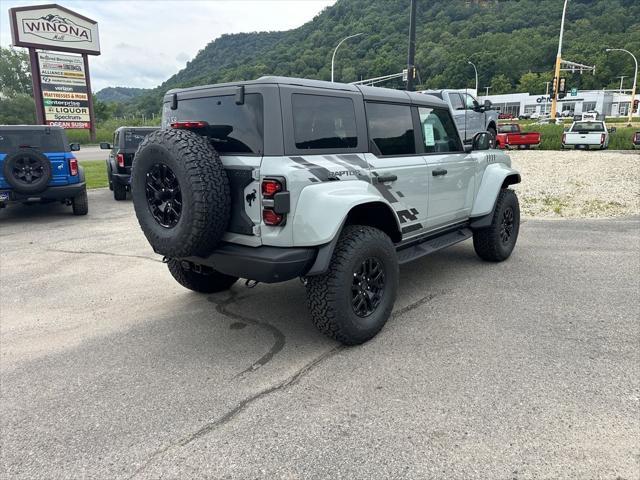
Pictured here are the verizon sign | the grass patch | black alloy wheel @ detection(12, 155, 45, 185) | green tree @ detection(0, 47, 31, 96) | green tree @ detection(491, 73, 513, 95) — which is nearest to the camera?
black alloy wheel @ detection(12, 155, 45, 185)

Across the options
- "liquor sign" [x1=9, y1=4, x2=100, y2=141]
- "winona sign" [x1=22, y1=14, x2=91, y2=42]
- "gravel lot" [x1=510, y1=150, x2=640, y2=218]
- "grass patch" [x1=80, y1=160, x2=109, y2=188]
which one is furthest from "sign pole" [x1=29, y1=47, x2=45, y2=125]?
"gravel lot" [x1=510, y1=150, x2=640, y2=218]

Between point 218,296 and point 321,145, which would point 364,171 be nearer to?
point 321,145

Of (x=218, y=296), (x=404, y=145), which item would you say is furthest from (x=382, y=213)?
(x=218, y=296)

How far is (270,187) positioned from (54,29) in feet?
100.0

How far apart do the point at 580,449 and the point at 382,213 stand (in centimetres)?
218

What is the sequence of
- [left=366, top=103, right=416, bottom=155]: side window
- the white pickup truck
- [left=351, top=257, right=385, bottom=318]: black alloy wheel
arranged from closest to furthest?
1. [left=351, top=257, right=385, bottom=318]: black alloy wheel
2. [left=366, top=103, right=416, bottom=155]: side window
3. the white pickup truck

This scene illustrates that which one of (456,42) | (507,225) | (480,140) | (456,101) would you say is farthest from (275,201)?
(456,42)

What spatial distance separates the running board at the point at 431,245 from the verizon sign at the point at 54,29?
29220 mm

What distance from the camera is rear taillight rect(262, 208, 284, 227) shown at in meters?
3.20

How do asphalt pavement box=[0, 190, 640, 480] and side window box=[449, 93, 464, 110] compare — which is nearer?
asphalt pavement box=[0, 190, 640, 480]

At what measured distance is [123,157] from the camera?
11055 millimetres

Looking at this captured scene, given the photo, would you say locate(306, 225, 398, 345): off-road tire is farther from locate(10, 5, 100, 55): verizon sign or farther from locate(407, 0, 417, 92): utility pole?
locate(10, 5, 100, 55): verizon sign

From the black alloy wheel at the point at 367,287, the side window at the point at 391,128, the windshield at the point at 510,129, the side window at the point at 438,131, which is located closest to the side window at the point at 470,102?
the side window at the point at 438,131

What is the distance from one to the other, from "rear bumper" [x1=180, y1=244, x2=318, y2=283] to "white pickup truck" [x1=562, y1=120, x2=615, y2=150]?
2382 cm
